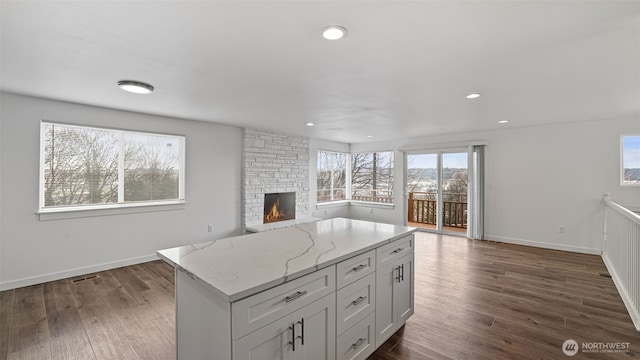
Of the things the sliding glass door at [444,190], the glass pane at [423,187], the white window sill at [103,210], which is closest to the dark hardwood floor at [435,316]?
the white window sill at [103,210]

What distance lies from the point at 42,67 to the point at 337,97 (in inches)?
108

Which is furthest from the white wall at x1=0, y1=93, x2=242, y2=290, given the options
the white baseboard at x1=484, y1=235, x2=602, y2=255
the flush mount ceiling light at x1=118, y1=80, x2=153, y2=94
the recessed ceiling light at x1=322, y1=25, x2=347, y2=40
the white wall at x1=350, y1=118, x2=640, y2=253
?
the white baseboard at x1=484, y1=235, x2=602, y2=255

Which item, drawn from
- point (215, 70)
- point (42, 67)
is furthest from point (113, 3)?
point (42, 67)

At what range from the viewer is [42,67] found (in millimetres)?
2387

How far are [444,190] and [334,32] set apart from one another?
5.44 meters

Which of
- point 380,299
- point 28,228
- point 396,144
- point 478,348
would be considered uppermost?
point 396,144

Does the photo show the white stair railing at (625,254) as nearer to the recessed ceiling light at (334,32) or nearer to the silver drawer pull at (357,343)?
the silver drawer pull at (357,343)

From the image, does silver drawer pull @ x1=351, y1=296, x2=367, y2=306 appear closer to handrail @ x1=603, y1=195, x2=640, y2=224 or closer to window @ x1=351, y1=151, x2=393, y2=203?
handrail @ x1=603, y1=195, x2=640, y2=224

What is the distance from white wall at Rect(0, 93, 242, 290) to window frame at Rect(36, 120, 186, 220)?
0.06 m

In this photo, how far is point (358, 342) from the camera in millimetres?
1903

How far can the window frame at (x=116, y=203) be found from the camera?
11.2 ft

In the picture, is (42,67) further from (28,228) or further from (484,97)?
(484,97)

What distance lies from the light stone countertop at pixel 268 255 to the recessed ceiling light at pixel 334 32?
4.65 ft

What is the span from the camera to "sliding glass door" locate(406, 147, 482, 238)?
19.0 feet
